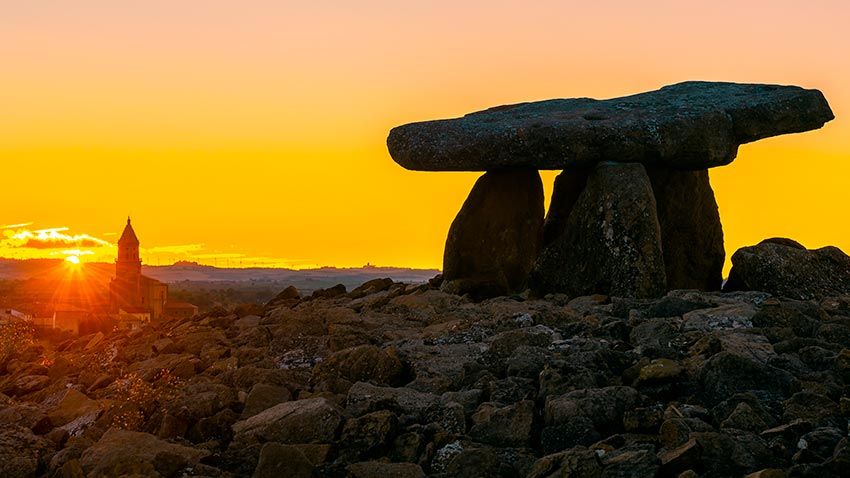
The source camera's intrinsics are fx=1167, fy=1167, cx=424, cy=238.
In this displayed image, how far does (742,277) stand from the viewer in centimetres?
1856

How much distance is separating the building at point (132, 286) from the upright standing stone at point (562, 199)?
45.3 metres

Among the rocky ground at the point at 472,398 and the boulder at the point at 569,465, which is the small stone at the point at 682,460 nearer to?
the rocky ground at the point at 472,398

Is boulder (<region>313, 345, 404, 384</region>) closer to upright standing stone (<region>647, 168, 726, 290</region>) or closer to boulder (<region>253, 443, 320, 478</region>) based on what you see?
boulder (<region>253, 443, 320, 478</region>)

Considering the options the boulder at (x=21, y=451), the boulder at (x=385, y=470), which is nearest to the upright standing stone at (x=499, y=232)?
the boulder at (x=21, y=451)

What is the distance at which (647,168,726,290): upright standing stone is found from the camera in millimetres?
20875

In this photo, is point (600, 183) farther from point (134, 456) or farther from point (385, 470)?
point (134, 456)

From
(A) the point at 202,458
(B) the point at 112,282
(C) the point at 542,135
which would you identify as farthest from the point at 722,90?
(B) the point at 112,282

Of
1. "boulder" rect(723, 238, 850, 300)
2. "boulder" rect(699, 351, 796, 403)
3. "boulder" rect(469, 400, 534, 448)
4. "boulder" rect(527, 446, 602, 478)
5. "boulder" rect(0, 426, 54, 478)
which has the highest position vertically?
"boulder" rect(723, 238, 850, 300)

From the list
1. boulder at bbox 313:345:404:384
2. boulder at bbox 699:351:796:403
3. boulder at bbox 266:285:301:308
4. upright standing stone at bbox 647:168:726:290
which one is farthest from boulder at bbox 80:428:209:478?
upright standing stone at bbox 647:168:726:290

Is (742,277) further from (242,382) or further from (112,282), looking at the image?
(112,282)

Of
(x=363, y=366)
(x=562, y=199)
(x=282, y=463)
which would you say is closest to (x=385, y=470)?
(x=282, y=463)

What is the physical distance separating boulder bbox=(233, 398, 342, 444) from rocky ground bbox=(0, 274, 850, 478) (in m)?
0.02

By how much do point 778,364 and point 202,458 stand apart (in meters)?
6.07

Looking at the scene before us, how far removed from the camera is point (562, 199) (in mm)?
21234
